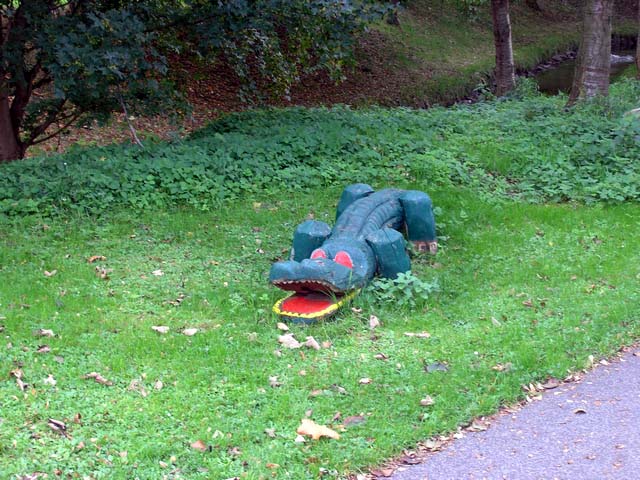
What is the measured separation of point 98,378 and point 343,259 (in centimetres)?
216

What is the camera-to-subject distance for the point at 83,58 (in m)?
9.10

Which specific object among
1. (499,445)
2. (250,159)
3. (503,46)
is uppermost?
(503,46)

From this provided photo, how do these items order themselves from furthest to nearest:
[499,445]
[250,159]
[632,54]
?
[632,54]
[250,159]
[499,445]

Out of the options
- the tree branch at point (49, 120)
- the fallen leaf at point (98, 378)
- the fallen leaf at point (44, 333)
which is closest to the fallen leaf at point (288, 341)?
the fallen leaf at point (98, 378)

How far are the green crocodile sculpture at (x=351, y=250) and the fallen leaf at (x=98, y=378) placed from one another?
57.2 inches

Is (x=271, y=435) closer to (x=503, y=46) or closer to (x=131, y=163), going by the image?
(x=131, y=163)

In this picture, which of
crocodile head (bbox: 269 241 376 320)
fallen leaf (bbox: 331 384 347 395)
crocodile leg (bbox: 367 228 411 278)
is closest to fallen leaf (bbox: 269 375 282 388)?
fallen leaf (bbox: 331 384 347 395)

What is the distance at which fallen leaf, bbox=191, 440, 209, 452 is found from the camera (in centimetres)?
439

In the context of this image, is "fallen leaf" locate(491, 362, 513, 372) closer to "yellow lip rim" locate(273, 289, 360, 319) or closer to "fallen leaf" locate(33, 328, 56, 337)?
"yellow lip rim" locate(273, 289, 360, 319)

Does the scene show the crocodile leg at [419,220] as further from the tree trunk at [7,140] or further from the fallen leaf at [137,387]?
the tree trunk at [7,140]

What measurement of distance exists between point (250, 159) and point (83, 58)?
7.84 feet

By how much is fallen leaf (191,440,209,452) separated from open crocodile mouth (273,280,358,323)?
172cm

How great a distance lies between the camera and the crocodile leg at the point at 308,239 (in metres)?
6.83

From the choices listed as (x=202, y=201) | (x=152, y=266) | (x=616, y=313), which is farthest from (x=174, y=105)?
(x=616, y=313)
